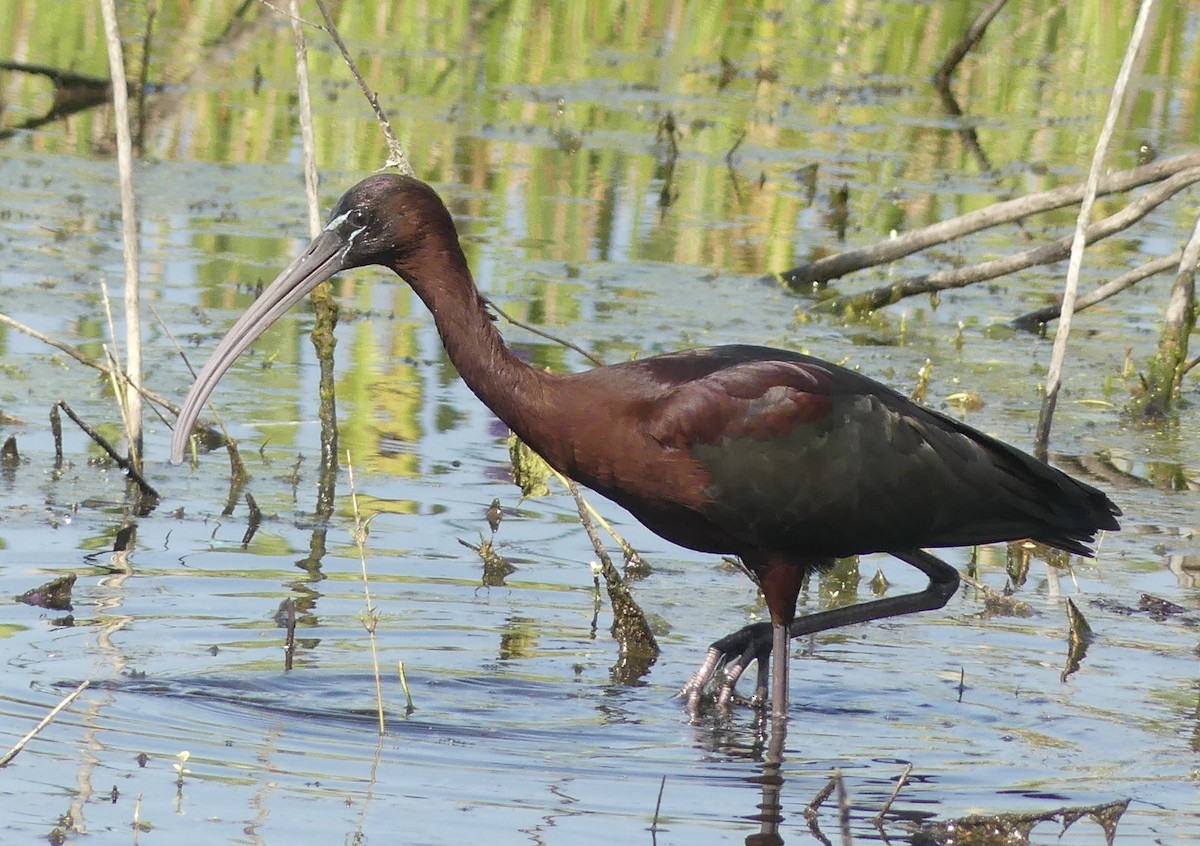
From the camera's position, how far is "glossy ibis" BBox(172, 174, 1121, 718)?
559 centimetres

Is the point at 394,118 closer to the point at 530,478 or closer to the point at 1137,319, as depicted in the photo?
the point at 1137,319

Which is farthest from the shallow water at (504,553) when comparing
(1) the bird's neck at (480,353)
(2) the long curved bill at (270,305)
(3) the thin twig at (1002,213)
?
(1) the bird's neck at (480,353)

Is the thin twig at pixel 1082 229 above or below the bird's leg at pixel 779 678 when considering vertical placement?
above

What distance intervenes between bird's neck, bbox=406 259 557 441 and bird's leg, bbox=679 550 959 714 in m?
0.98

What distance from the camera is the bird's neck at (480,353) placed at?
5.55 m

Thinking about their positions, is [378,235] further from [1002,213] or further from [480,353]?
[1002,213]

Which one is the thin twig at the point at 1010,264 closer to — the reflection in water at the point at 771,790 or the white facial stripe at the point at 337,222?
the reflection in water at the point at 771,790

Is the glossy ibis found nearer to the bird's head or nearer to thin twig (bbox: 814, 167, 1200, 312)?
the bird's head

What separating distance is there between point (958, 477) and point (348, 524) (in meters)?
2.30

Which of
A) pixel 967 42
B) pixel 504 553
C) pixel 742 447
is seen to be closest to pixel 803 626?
pixel 742 447

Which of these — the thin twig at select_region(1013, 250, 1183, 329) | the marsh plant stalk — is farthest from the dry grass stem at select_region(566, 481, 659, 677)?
the thin twig at select_region(1013, 250, 1183, 329)

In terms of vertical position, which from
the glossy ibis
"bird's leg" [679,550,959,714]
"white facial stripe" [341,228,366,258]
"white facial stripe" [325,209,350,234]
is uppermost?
"white facial stripe" [325,209,350,234]

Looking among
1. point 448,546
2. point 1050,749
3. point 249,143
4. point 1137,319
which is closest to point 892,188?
point 1137,319

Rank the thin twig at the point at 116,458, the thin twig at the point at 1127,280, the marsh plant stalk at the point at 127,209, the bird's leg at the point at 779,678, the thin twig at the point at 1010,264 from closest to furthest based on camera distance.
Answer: the bird's leg at the point at 779,678 < the marsh plant stalk at the point at 127,209 < the thin twig at the point at 116,458 < the thin twig at the point at 1010,264 < the thin twig at the point at 1127,280
